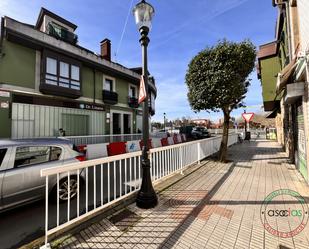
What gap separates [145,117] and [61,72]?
36.8 ft

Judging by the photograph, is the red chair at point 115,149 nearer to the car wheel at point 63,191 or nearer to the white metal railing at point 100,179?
the white metal railing at point 100,179

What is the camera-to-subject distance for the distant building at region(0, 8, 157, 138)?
32.4 feet

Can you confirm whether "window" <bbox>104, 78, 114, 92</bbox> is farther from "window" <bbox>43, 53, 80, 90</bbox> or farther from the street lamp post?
the street lamp post

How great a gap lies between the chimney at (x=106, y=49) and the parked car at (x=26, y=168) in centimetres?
1508

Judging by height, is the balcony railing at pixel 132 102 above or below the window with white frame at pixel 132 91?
below

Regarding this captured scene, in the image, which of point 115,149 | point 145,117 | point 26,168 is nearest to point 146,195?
point 145,117

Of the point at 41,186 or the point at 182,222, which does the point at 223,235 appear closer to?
the point at 182,222

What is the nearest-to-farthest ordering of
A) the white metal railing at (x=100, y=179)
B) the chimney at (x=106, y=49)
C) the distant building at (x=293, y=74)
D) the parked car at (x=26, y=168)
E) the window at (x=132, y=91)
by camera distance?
the white metal railing at (x=100, y=179), the parked car at (x=26, y=168), the distant building at (x=293, y=74), the chimney at (x=106, y=49), the window at (x=132, y=91)

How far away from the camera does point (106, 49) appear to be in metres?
17.1

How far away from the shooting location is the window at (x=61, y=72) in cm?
1141

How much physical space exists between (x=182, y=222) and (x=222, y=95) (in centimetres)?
562

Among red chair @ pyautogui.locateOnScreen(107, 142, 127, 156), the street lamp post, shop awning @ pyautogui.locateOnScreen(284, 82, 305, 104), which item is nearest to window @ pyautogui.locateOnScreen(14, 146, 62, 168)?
the street lamp post

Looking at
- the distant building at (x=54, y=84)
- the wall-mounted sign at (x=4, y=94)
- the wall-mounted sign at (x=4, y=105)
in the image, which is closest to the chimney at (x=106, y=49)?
the distant building at (x=54, y=84)

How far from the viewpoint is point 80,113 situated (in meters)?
13.5
